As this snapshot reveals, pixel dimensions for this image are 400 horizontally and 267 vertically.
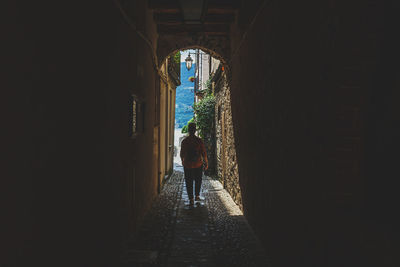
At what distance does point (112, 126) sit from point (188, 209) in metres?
3.41

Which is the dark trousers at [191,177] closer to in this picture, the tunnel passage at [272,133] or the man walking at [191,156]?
the man walking at [191,156]

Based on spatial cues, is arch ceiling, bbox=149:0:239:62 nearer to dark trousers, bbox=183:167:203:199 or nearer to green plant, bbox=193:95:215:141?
dark trousers, bbox=183:167:203:199

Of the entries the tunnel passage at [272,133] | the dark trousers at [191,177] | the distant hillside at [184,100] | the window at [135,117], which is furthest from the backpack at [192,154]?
the distant hillside at [184,100]

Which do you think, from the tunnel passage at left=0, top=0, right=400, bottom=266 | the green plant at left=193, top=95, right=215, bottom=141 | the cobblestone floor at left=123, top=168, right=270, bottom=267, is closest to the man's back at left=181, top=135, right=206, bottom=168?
the cobblestone floor at left=123, top=168, right=270, bottom=267

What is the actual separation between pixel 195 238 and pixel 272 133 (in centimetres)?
205

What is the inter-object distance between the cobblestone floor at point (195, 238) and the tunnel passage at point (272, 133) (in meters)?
0.35

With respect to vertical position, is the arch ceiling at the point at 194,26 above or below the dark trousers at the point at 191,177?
above

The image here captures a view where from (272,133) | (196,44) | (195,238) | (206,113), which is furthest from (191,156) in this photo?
(206,113)

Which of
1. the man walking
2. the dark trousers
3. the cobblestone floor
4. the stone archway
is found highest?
the stone archway

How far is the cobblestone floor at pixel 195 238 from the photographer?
12.3 feet

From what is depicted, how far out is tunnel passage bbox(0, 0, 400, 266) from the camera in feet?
5.36

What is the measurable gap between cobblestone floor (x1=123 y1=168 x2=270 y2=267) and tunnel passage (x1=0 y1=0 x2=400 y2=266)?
1.16ft

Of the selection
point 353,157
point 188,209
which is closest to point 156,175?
point 188,209

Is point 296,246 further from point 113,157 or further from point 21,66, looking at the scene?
point 21,66
